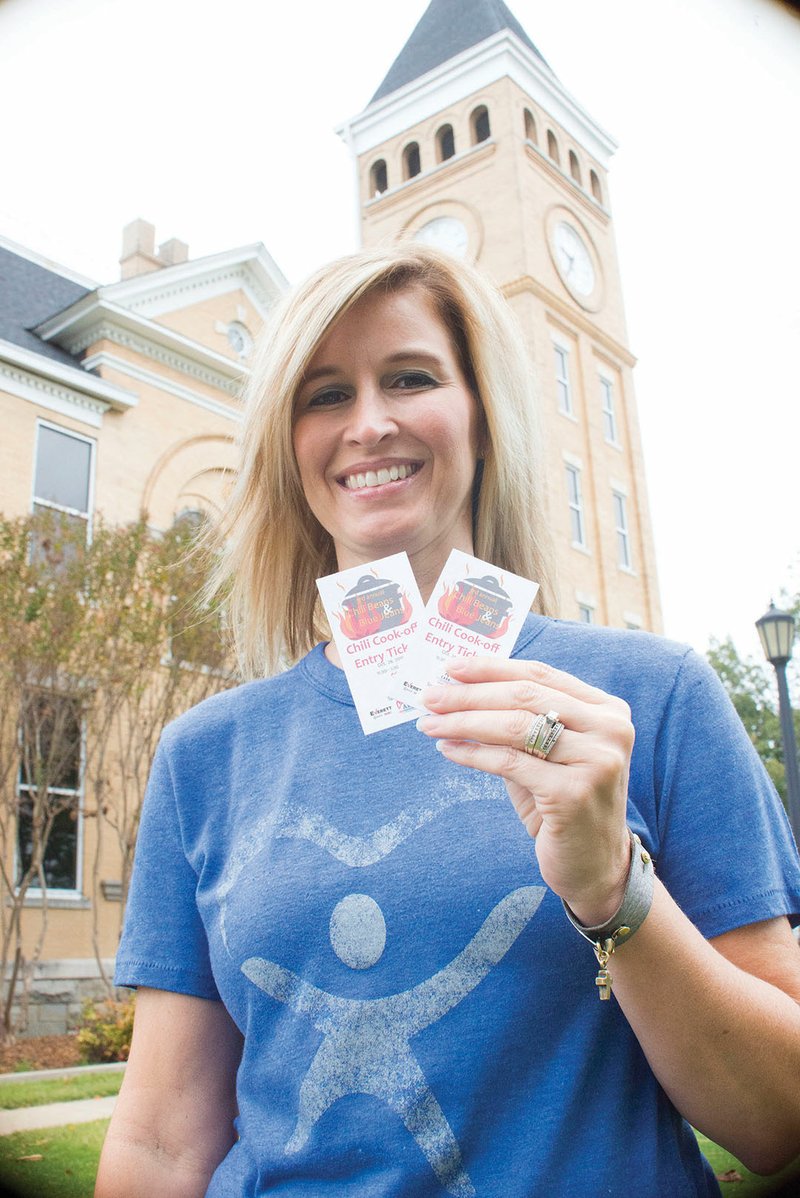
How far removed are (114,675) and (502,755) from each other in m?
9.14

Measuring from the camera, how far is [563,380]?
20031 mm

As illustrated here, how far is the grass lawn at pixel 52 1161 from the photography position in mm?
1973

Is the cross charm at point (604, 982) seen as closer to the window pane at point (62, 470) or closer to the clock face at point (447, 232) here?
the window pane at point (62, 470)

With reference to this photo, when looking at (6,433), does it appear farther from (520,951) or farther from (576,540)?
(576,540)

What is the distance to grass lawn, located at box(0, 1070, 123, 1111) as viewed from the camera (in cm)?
604

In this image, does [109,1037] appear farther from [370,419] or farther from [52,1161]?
[370,419]

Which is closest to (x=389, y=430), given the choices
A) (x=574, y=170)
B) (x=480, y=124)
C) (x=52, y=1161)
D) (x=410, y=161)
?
(x=52, y=1161)

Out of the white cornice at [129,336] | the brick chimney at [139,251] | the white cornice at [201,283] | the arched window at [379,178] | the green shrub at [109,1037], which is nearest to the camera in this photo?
the green shrub at [109,1037]

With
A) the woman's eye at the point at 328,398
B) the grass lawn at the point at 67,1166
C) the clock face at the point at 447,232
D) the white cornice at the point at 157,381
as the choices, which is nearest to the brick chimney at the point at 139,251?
the white cornice at the point at 157,381

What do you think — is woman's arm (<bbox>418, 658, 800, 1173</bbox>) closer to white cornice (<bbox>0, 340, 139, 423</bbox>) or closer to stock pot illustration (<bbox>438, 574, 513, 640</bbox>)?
stock pot illustration (<bbox>438, 574, 513, 640</bbox>)

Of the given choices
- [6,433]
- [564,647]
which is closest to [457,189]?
[6,433]

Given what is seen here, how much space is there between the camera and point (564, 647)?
151 cm

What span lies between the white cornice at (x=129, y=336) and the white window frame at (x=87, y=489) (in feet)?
4.43

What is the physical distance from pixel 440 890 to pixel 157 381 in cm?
1224
